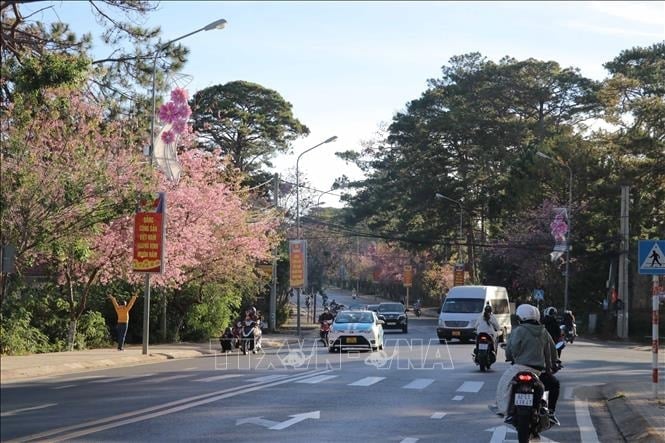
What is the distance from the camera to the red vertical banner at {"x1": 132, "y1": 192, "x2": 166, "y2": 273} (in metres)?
27.8

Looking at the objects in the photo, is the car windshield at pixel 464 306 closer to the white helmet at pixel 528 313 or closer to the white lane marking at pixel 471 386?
the white lane marking at pixel 471 386

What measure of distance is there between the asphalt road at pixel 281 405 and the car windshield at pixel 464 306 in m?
12.3

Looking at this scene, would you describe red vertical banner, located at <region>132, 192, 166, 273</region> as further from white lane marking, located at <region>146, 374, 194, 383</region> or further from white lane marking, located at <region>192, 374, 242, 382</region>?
white lane marking, located at <region>192, 374, 242, 382</region>

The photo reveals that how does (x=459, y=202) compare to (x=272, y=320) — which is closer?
(x=272, y=320)

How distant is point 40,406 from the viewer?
13.8 meters

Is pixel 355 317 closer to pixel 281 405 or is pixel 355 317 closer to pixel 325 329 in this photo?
pixel 325 329

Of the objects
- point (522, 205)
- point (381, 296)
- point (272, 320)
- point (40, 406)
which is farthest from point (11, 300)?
point (381, 296)

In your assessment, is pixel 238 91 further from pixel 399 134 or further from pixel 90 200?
pixel 90 200

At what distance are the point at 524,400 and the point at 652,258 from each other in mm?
7595

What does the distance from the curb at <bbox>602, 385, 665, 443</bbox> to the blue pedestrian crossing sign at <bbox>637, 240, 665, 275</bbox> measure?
2475 millimetres

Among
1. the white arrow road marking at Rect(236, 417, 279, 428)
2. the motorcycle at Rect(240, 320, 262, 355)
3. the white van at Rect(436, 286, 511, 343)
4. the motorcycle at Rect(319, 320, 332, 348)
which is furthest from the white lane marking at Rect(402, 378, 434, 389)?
the motorcycle at Rect(319, 320, 332, 348)

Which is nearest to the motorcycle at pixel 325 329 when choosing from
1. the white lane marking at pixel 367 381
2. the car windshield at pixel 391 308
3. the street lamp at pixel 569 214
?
the car windshield at pixel 391 308

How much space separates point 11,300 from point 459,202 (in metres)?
48.4

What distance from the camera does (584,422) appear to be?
14211 mm
